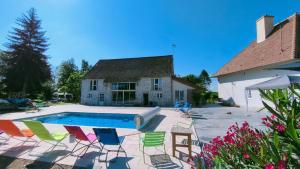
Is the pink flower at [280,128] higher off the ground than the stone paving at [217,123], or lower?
higher

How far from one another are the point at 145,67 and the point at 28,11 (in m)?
24.7

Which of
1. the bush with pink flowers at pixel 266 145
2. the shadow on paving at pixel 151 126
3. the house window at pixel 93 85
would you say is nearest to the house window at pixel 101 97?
the house window at pixel 93 85

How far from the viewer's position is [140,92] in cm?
2709

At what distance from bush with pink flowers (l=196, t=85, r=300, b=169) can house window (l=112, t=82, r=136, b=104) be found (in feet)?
82.8

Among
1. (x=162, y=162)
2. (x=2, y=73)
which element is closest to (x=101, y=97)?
(x=2, y=73)

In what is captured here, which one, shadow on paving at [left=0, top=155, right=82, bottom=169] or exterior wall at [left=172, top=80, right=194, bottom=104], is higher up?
exterior wall at [left=172, top=80, right=194, bottom=104]

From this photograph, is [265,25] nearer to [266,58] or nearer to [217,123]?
[266,58]

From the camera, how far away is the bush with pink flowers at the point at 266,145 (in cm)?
186

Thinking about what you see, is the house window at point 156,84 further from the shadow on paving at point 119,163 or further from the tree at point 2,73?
the tree at point 2,73

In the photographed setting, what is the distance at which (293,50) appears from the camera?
45.8ft

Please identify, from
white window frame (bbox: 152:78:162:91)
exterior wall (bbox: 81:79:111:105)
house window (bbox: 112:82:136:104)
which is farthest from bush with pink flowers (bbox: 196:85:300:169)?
exterior wall (bbox: 81:79:111:105)

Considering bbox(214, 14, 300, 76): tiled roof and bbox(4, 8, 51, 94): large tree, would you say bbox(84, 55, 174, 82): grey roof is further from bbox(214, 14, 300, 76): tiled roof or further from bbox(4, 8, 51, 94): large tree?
bbox(214, 14, 300, 76): tiled roof

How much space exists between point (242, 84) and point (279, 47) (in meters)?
5.55

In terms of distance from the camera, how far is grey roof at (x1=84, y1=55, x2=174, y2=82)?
27.4 metres
